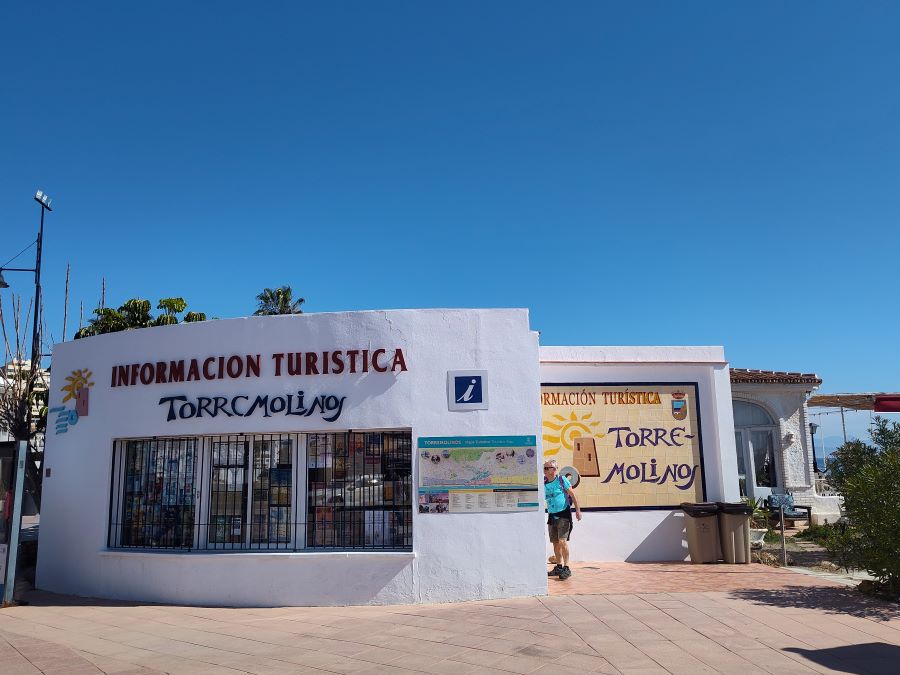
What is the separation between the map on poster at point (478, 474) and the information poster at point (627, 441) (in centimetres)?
241

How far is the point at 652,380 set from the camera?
12.0 meters

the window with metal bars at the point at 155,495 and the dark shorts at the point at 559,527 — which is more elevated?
the window with metal bars at the point at 155,495

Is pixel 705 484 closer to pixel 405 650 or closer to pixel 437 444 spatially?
pixel 437 444

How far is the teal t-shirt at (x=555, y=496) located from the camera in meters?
10.2

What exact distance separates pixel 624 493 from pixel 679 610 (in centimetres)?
354

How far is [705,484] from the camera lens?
38.4ft

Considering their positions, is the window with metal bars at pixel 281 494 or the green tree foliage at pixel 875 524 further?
the window with metal bars at pixel 281 494

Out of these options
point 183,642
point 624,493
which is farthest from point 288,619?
point 624,493

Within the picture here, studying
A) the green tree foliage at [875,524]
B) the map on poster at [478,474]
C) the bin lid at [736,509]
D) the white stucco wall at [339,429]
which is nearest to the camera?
the green tree foliage at [875,524]

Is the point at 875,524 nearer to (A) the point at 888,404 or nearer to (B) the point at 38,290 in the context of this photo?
(A) the point at 888,404

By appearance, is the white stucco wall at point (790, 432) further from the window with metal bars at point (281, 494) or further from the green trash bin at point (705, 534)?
the window with metal bars at point (281, 494)

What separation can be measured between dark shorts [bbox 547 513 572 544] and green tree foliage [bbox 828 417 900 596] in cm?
346

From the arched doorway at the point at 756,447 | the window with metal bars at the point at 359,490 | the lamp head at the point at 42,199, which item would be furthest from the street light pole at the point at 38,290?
the arched doorway at the point at 756,447

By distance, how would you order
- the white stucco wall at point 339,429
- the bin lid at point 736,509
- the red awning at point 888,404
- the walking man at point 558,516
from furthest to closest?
the bin lid at point 736,509
the walking man at point 558,516
the red awning at point 888,404
the white stucco wall at point 339,429
